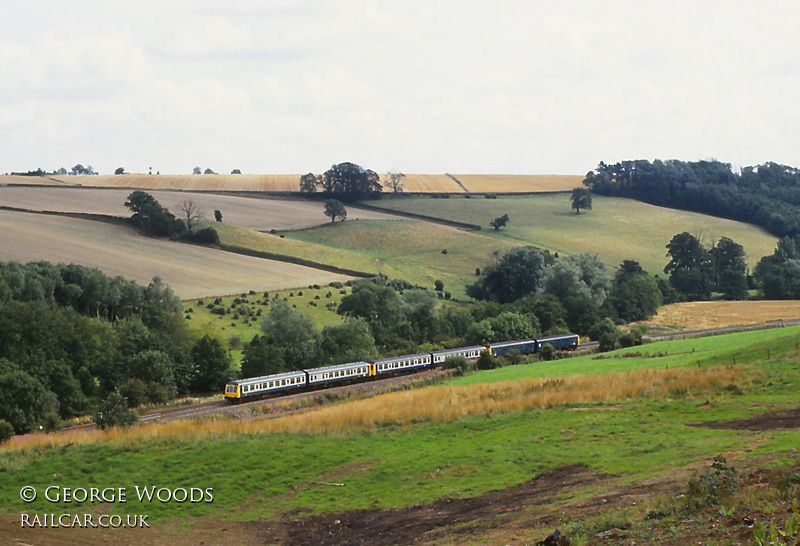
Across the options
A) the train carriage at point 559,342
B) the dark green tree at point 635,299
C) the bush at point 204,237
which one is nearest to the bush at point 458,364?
the train carriage at point 559,342

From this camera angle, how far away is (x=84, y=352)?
71.4m

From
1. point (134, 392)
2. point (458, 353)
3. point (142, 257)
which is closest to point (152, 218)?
point (142, 257)

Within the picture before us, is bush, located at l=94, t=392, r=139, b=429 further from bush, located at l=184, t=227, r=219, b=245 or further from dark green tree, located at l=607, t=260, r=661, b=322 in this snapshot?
bush, located at l=184, t=227, r=219, b=245

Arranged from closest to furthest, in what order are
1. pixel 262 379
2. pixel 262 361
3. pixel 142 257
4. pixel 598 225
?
pixel 262 379, pixel 262 361, pixel 142 257, pixel 598 225

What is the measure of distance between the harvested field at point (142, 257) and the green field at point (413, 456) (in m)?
72.9

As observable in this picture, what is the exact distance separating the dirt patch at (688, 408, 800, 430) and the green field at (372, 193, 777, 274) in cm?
11347

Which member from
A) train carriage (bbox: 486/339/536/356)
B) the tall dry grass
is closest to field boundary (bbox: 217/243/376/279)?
train carriage (bbox: 486/339/536/356)

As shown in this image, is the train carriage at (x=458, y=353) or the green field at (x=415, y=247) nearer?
the train carriage at (x=458, y=353)

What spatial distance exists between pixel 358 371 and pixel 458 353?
988 centimetres

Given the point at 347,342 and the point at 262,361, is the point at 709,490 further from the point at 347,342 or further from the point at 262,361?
the point at 347,342

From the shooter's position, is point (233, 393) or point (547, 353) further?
point (547, 353)

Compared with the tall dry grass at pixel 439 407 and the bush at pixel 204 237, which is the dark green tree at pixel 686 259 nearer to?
the bush at pixel 204 237

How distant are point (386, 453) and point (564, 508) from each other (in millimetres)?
11844

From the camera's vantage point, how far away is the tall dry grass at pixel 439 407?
3825cm
